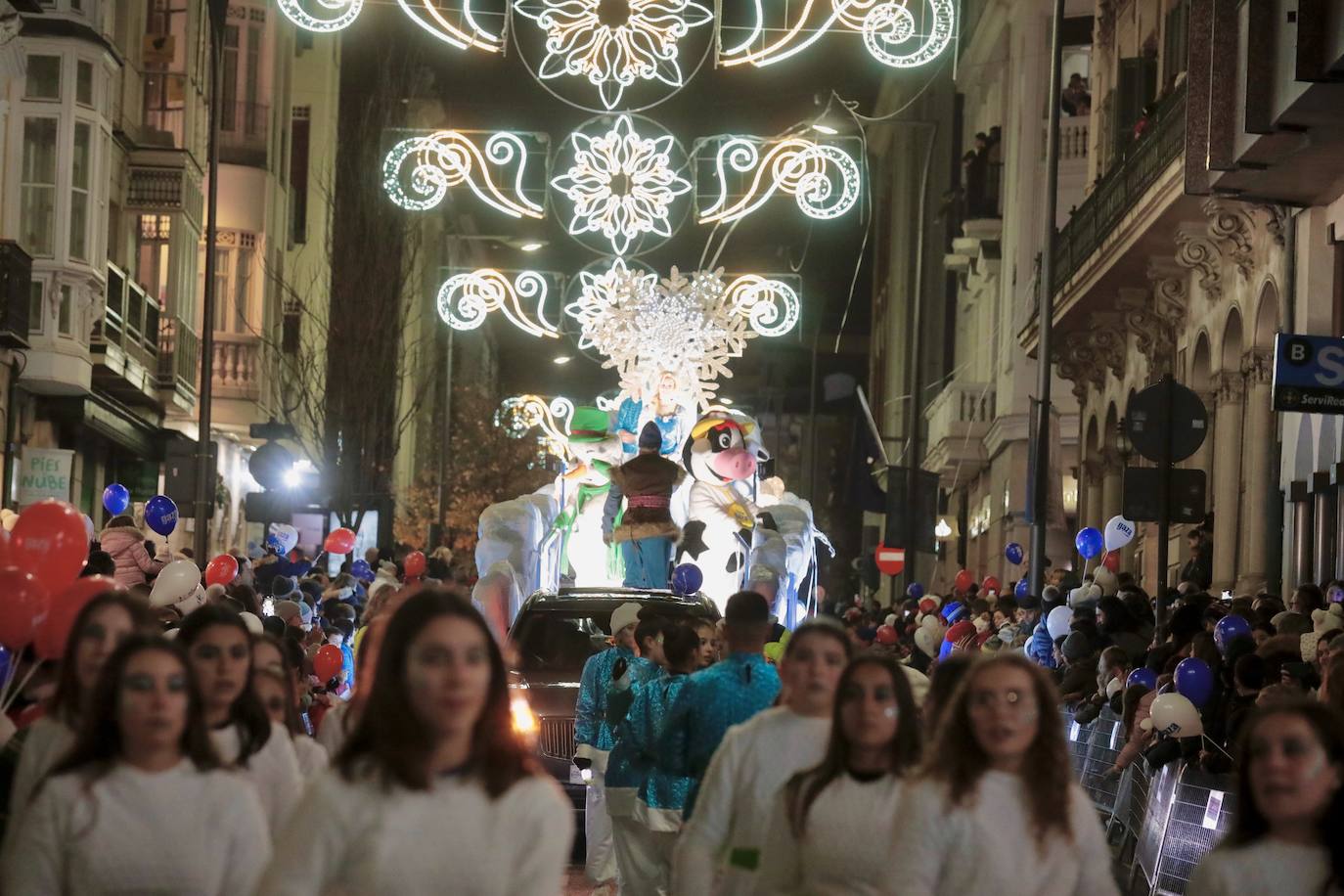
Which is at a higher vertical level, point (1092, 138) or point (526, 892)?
point (1092, 138)

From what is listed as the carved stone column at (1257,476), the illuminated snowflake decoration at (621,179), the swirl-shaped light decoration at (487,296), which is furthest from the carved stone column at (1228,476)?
the swirl-shaped light decoration at (487,296)

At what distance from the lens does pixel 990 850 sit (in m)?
6.47

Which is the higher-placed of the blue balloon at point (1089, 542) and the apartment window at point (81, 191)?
the apartment window at point (81, 191)

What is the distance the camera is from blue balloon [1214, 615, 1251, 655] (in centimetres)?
1497

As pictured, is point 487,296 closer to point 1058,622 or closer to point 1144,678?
point 1058,622

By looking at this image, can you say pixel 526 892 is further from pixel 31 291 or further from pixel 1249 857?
pixel 31 291

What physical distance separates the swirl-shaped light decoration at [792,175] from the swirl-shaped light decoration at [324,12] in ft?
14.7

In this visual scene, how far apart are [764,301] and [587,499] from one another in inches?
174

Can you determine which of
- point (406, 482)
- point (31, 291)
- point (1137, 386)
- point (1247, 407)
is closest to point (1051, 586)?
point (1247, 407)

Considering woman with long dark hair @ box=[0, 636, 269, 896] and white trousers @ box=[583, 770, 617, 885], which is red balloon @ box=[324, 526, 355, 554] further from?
woman with long dark hair @ box=[0, 636, 269, 896]

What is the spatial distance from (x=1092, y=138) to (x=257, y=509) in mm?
13390

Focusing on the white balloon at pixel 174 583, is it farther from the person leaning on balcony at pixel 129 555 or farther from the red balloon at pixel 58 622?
the red balloon at pixel 58 622

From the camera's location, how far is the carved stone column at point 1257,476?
1041 inches

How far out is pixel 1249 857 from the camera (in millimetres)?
6434
